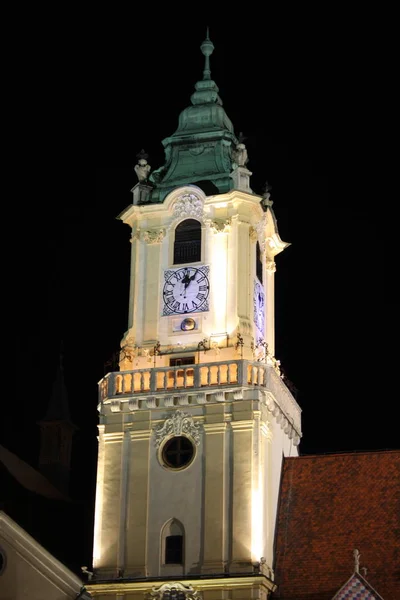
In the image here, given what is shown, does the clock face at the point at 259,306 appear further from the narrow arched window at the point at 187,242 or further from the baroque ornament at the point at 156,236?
the baroque ornament at the point at 156,236

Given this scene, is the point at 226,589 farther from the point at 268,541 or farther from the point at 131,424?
the point at 131,424

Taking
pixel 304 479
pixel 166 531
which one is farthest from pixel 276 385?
pixel 166 531

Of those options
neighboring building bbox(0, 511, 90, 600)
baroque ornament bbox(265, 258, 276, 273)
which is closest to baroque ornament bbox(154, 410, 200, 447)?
neighboring building bbox(0, 511, 90, 600)

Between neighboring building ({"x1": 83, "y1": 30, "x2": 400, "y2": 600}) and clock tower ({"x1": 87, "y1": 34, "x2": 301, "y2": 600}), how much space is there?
1.7 inches

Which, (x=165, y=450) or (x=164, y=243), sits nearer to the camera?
(x=165, y=450)

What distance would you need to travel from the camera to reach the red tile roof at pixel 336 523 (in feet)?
125

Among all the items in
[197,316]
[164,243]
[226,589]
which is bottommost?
[226,589]

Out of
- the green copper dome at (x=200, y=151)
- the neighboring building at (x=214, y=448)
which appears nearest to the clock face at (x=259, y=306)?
the neighboring building at (x=214, y=448)

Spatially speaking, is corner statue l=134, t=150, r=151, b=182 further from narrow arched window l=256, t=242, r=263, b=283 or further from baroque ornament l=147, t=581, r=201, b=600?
baroque ornament l=147, t=581, r=201, b=600

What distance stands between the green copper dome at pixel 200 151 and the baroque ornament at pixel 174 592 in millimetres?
12897

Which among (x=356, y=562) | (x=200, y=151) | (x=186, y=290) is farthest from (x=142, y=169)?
(x=356, y=562)

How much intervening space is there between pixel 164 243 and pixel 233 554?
10904 millimetres

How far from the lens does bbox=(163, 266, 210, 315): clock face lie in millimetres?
42531

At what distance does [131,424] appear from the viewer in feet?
135
